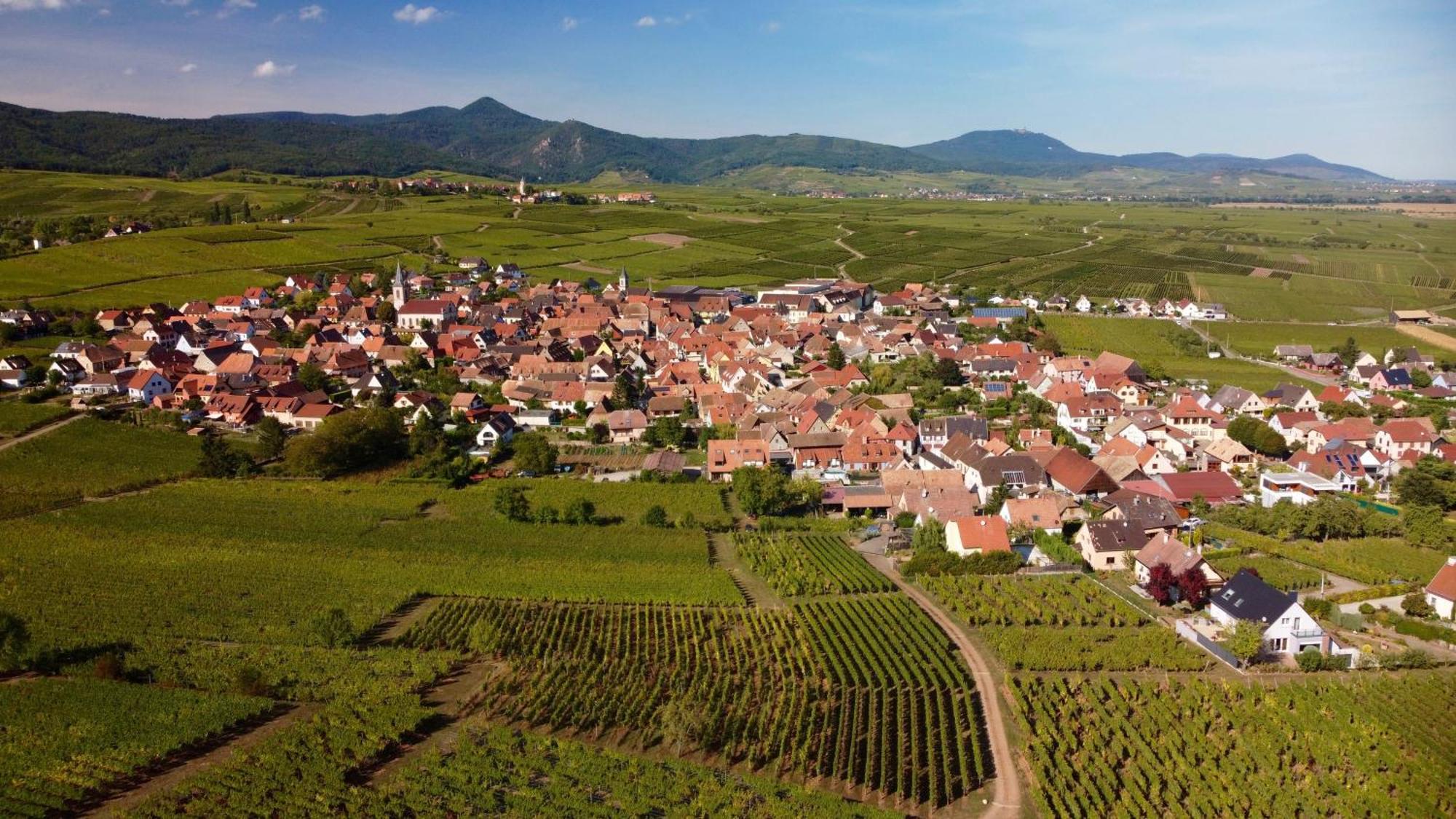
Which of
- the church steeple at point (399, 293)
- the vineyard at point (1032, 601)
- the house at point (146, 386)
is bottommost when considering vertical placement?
the vineyard at point (1032, 601)

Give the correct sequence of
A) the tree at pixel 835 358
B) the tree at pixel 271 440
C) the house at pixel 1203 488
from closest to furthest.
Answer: the house at pixel 1203 488 → the tree at pixel 271 440 → the tree at pixel 835 358

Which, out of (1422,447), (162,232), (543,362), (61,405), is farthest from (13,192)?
(1422,447)

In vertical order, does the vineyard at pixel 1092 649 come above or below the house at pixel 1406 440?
below

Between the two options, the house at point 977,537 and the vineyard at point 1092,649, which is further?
the house at point 977,537

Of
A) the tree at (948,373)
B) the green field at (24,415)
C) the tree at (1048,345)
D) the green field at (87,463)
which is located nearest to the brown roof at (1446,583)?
the tree at (948,373)

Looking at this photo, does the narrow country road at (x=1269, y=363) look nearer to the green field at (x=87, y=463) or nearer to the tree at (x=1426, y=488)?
the tree at (x=1426, y=488)

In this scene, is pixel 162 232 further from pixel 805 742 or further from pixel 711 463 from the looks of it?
pixel 805 742

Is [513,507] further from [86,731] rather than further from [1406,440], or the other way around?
[1406,440]

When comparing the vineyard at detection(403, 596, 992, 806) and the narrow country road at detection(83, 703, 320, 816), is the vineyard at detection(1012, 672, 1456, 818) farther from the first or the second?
the narrow country road at detection(83, 703, 320, 816)
